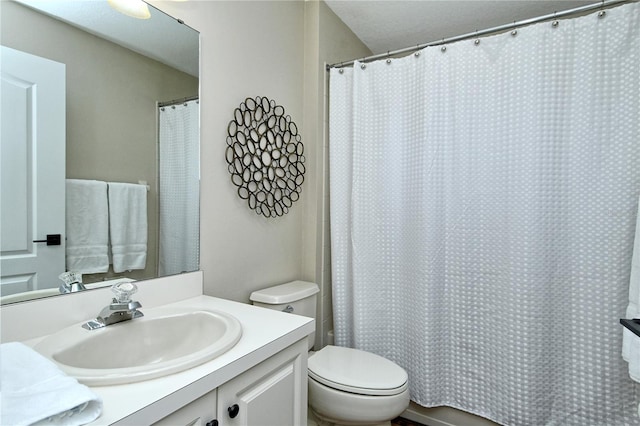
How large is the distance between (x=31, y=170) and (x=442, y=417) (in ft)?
6.70

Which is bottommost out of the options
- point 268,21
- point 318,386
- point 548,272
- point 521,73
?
point 318,386

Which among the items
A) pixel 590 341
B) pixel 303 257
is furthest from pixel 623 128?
pixel 303 257

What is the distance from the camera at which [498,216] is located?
1588 millimetres

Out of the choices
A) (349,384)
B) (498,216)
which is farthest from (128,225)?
(498,216)

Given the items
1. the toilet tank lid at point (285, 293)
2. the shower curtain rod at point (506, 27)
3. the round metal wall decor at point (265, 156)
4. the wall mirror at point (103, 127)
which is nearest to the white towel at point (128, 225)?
the wall mirror at point (103, 127)

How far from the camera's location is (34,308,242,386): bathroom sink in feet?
2.33

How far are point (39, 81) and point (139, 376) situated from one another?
2.77 ft

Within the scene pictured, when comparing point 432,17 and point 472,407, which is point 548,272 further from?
point 432,17

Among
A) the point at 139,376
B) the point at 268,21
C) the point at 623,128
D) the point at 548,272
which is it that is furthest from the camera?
the point at 268,21

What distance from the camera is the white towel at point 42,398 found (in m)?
0.53

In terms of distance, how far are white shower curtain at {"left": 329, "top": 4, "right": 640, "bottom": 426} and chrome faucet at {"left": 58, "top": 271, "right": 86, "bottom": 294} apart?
4.09ft

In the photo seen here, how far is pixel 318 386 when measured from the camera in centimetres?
143

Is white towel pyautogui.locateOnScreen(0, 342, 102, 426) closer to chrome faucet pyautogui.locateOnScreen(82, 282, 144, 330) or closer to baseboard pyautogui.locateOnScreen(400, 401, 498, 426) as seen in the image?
chrome faucet pyautogui.locateOnScreen(82, 282, 144, 330)

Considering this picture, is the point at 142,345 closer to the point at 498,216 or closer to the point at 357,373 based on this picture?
the point at 357,373
